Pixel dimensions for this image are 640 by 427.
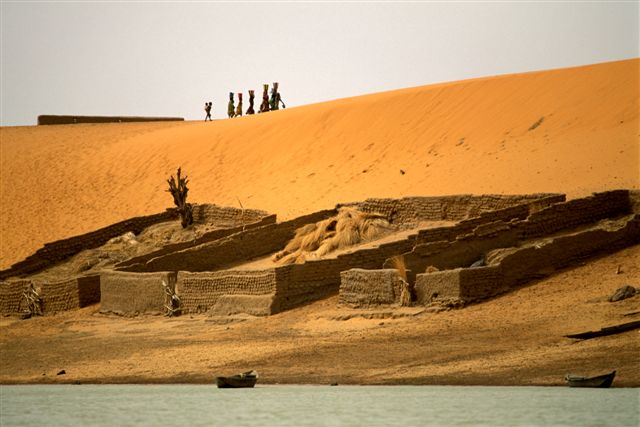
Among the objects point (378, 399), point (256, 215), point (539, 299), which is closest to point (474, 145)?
point (256, 215)

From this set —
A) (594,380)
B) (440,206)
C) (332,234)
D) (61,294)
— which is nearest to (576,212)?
(440,206)

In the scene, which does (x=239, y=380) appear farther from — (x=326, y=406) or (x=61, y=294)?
(x=61, y=294)

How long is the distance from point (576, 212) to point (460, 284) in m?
4.23

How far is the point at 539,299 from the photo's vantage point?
25.9 m

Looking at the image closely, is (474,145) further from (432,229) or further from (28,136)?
(28,136)

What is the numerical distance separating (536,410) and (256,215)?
15.3 metres

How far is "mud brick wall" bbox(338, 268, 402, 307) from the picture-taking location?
26344mm

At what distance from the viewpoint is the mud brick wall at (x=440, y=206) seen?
31.0m

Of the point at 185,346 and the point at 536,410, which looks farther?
the point at 185,346

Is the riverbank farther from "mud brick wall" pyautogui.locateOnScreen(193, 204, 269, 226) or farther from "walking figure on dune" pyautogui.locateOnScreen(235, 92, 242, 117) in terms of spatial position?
"walking figure on dune" pyautogui.locateOnScreen(235, 92, 242, 117)

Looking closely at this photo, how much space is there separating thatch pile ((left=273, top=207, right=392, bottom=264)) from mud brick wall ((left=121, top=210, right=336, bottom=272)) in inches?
19.8

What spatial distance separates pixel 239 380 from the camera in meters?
22.4

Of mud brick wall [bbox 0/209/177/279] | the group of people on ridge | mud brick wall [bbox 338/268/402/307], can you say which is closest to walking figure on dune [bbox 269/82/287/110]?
the group of people on ridge

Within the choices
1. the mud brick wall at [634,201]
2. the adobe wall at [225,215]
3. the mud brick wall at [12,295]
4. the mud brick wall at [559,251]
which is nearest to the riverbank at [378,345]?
the mud brick wall at [559,251]
